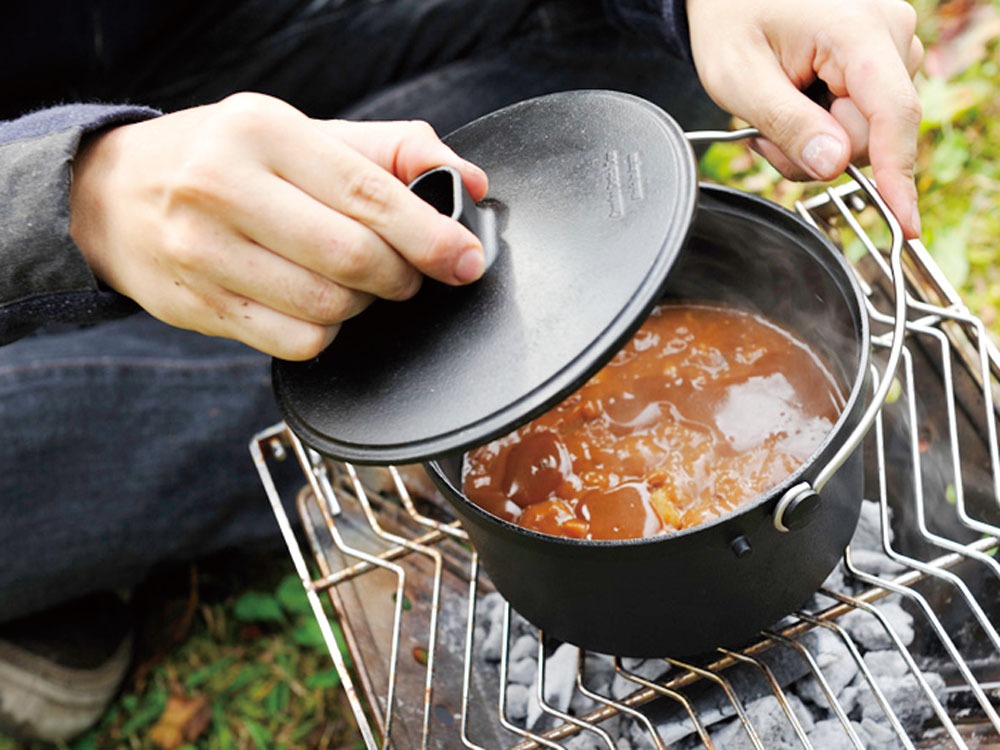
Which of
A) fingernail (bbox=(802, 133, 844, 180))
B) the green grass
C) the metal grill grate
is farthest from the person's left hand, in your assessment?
the green grass

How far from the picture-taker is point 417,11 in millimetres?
2326

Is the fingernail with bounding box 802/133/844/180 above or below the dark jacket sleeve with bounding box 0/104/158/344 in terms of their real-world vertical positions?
above

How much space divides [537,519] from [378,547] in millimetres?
535

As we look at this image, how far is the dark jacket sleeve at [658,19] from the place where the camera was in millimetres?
1641

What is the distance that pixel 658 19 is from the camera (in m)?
1.79

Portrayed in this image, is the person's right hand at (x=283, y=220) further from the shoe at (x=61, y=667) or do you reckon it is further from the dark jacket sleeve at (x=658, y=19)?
the shoe at (x=61, y=667)

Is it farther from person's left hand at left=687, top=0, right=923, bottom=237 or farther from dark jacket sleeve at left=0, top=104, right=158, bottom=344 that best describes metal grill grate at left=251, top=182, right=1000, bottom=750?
dark jacket sleeve at left=0, top=104, right=158, bottom=344

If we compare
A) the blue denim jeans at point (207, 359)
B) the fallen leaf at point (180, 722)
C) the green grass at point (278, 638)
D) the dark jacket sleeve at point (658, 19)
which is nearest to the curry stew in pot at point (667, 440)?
the dark jacket sleeve at point (658, 19)

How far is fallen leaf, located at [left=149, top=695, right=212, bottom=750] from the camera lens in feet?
7.07

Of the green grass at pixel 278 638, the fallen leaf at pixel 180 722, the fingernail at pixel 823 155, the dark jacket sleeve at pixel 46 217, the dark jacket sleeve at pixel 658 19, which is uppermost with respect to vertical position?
the fingernail at pixel 823 155

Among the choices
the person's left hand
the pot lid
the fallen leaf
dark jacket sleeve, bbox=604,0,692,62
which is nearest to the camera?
the pot lid

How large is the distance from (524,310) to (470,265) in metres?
0.08

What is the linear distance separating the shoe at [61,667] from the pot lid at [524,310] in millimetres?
1292

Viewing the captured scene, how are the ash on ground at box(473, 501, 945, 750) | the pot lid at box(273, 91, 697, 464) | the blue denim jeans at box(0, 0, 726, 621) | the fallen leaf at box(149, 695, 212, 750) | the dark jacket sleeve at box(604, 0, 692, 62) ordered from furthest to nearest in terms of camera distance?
the fallen leaf at box(149, 695, 212, 750)
the blue denim jeans at box(0, 0, 726, 621)
the dark jacket sleeve at box(604, 0, 692, 62)
the ash on ground at box(473, 501, 945, 750)
the pot lid at box(273, 91, 697, 464)
